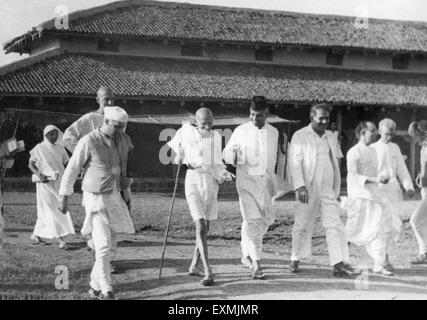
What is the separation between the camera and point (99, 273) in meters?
5.02

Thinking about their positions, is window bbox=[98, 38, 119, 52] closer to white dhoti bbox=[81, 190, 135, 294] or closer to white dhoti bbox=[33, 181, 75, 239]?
white dhoti bbox=[33, 181, 75, 239]

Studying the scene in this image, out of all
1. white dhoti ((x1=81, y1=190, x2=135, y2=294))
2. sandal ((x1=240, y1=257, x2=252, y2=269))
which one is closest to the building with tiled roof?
sandal ((x1=240, y1=257, x2=252, y2=269))

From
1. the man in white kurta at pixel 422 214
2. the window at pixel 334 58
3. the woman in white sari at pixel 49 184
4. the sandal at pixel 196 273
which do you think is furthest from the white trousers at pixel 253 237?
the window at pixel 334 58

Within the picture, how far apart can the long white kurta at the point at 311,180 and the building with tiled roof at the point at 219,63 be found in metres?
10.7

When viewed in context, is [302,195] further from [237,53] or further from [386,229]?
[237,53]

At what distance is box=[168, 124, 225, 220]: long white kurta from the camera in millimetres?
5863

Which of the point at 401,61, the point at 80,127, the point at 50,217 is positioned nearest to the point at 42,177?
the point at 50,217

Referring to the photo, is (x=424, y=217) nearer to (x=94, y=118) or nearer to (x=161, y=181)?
(x=94, y=118)

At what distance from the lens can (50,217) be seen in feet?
24.9

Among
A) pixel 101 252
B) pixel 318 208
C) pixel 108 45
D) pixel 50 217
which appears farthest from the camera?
pixel 108 45

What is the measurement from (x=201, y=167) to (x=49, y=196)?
2894mm

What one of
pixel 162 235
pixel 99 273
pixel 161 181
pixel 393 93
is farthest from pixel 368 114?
pixel 99 273

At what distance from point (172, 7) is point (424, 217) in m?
16.1

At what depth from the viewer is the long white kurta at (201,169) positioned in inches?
231
